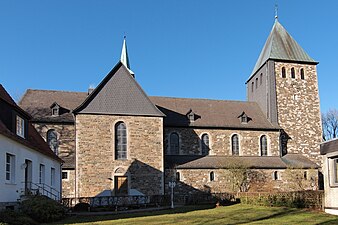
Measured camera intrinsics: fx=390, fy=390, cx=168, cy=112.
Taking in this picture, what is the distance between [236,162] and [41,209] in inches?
901

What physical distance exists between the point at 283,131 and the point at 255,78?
8.38 metres

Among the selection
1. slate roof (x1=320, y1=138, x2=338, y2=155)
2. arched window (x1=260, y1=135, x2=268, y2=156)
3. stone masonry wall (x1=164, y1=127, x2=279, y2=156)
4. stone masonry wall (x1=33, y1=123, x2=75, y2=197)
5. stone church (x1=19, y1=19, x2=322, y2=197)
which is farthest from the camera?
arched window (x1=260, y1=135, x2=268, y2=156)

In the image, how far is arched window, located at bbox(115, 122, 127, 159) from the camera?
3350 centimetres

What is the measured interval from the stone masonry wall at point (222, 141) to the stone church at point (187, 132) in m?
0.10

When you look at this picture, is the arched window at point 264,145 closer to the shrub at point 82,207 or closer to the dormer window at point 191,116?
the dormer window at point 191,116

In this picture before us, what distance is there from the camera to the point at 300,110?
43969mm

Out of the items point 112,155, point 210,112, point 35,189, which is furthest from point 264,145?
point 35,189

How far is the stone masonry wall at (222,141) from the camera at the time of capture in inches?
1537

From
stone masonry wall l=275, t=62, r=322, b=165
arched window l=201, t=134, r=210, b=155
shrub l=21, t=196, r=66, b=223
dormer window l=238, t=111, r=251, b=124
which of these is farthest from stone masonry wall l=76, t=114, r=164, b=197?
stone masonry wall l=275, t=62, r=322, b=165

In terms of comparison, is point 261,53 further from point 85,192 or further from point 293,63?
point 85,192

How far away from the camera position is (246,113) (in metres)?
43.5

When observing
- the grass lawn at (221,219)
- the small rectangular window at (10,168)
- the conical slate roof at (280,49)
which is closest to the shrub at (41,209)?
the grass lawn at (221,219)

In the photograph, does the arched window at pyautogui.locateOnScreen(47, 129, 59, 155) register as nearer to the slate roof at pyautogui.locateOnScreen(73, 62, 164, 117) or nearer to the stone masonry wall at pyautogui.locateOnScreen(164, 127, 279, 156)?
the slate roof at pyautogui.locateOnScreen(73, 62, 164, 117)

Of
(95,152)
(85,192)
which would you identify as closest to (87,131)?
(95,152)
